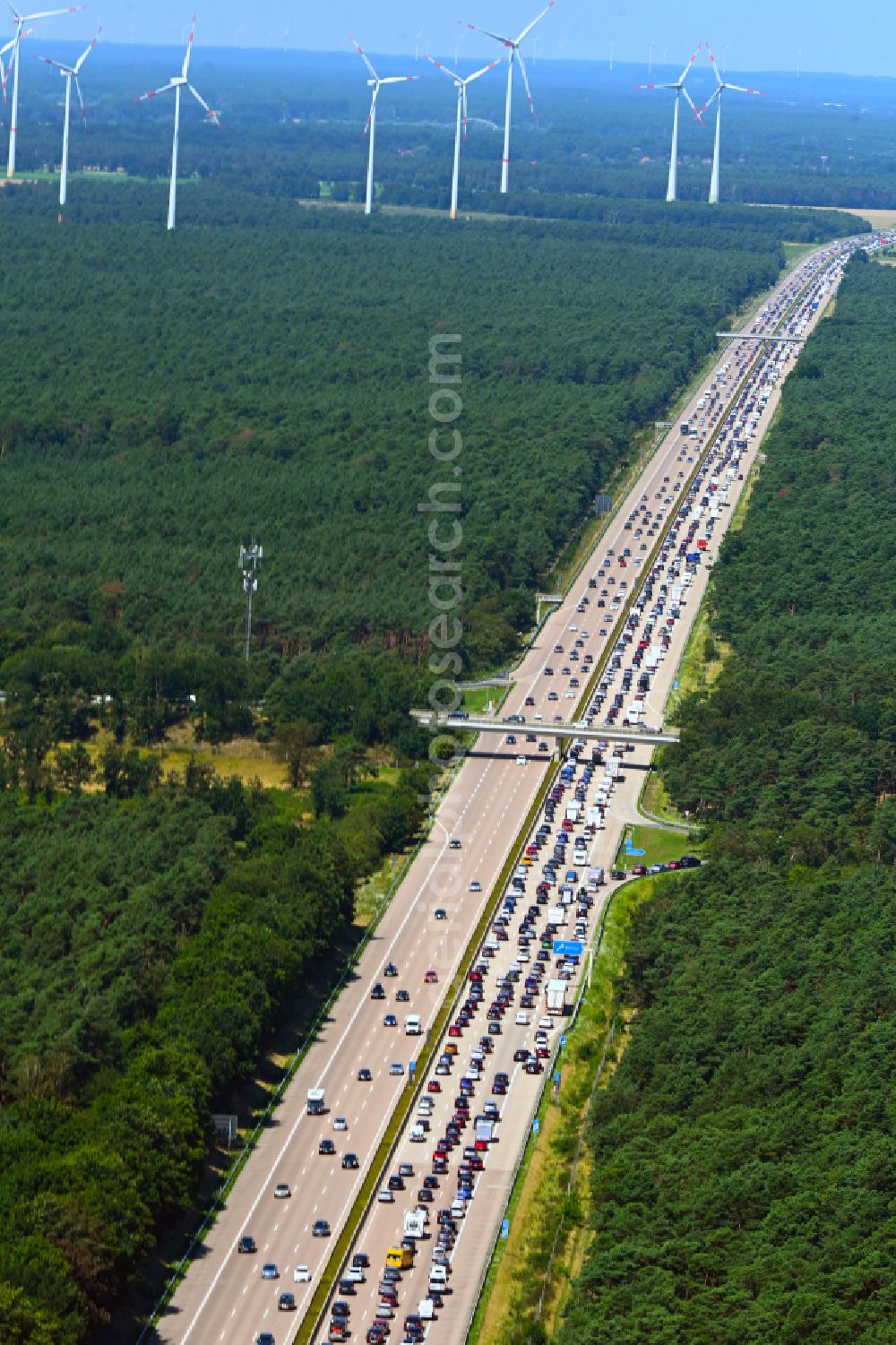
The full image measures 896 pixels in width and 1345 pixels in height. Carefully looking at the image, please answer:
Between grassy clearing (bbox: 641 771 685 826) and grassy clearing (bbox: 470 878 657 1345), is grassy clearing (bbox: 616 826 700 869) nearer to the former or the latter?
grassy clearing (bbox: 641 771 685 826)

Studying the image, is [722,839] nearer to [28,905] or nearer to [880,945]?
[880,945]

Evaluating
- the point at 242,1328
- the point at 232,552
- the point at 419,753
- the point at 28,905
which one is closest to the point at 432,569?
the point at 232,552

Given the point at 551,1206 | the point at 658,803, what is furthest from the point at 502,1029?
the point at 658,803

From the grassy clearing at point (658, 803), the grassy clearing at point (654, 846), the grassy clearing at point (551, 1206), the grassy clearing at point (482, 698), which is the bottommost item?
the grassy clearing at point (551, 1206)

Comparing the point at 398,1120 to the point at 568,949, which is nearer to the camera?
the point at 398,1120

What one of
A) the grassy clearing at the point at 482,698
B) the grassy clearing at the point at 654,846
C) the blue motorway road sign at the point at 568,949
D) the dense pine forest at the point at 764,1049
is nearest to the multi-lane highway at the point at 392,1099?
the grassy clearing at the point at 654,846

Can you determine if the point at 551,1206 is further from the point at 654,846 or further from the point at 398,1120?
the point at 654,846

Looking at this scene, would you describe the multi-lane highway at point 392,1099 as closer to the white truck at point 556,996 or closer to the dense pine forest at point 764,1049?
the white truck at point 556,996
